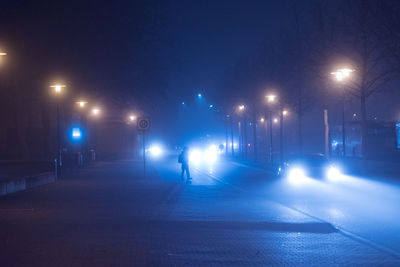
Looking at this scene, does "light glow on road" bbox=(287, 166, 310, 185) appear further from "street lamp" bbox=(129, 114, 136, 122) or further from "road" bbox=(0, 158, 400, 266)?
"street lamp" bbox=(129, 114, 136, 122)

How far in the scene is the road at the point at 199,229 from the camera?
30.2 ft

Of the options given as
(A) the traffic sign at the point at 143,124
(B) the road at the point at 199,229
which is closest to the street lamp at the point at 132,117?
(A) the traffic sign at the point at 143,124

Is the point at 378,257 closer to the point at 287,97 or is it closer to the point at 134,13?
the point at 134,13

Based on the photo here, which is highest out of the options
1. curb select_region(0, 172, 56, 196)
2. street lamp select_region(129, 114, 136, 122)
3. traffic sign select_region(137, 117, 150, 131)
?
street lamp select_region(129, 114, 136, 122)

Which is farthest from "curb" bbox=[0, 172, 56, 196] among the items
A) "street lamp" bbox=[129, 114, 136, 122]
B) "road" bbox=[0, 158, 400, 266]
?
"street lamp" bbox=[129, 114, 136, 122]

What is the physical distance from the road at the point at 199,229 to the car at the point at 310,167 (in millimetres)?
6682

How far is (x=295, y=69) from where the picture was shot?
44.9 m

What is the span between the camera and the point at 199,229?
12219 mm

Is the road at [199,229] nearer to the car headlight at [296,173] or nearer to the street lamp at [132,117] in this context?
the car headlight at [296,173]

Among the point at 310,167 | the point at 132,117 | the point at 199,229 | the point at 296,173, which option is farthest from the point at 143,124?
the point at 132,117

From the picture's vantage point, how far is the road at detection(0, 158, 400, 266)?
30.2ft

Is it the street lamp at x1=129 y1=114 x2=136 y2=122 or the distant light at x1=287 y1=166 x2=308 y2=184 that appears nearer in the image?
the distant light at x1=287 y1=166 x2=308 y2=184

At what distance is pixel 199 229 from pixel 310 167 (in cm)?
1714

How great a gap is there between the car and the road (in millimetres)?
6682
